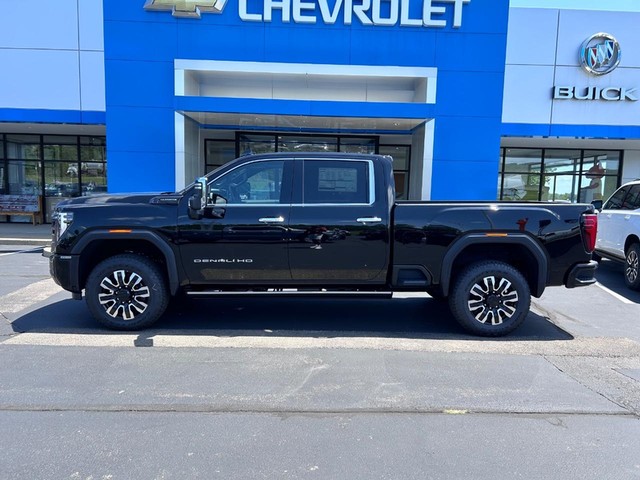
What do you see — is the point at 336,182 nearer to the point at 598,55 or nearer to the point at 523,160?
the point at 598,55

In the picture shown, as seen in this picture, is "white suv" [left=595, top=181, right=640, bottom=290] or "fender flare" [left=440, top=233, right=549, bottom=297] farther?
"white suv" [left=595, top=181, right=640, bottom=290]

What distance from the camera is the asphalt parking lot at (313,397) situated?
290 centimetres

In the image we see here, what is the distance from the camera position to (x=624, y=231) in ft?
26.8

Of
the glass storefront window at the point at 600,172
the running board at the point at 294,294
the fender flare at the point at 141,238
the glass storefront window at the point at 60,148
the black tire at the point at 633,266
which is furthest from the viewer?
the glass storefront window at the point at 600,172

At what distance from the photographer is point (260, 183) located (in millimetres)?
5383

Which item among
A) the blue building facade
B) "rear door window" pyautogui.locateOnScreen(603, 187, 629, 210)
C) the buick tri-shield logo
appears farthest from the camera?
the buick tri-shield logo

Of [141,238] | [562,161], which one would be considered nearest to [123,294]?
[141,238]

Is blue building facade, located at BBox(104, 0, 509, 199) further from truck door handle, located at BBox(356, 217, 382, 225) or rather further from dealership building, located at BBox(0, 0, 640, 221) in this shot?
truck door handle, located at BBox(356, 217, 382, 225)

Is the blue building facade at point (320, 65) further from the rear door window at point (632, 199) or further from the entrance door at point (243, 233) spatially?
the entrance door at point (243, 233)

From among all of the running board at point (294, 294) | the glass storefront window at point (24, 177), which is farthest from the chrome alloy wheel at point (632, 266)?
the glass storefront window at point (24, 177)

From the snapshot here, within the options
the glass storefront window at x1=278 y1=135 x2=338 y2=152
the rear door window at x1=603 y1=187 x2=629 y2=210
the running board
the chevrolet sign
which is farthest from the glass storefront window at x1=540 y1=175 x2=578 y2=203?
the running board

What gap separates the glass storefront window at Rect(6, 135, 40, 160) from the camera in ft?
55.1

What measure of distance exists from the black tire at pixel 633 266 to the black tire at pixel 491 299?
3.80m

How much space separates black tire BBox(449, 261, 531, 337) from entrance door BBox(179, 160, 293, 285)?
6.70 ft
